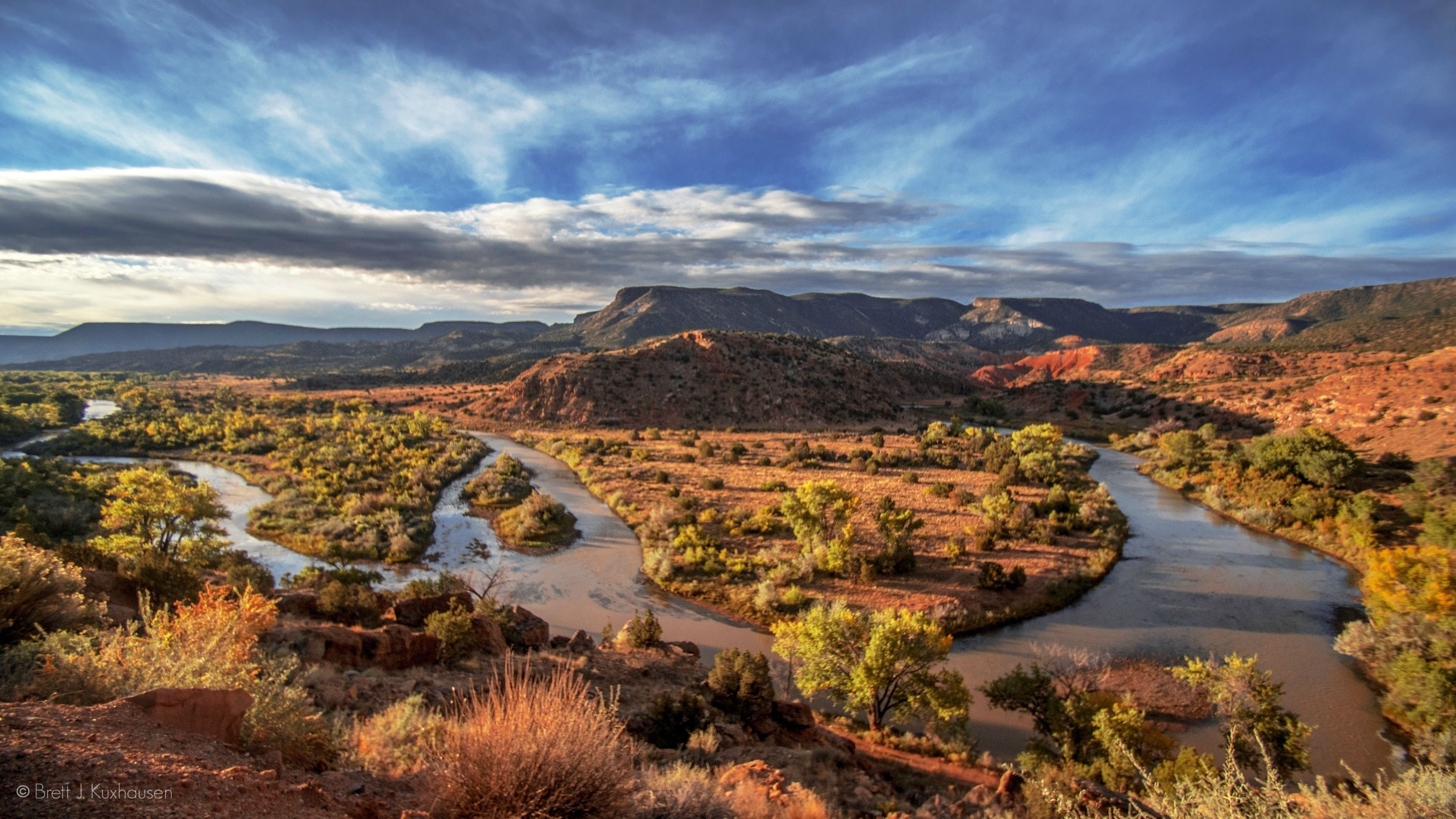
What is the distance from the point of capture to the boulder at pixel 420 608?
44.7 feet

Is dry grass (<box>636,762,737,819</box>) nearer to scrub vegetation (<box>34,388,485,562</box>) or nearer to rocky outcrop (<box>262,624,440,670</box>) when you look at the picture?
rocky outcrop (<box>262,624,440,670</box>)

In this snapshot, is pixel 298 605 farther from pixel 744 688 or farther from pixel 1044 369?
pixel 1044 369

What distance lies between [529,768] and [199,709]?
3352 millimetres

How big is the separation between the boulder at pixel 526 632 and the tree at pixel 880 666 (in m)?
6.11

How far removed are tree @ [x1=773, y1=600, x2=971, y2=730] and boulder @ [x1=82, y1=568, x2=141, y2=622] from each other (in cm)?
1301

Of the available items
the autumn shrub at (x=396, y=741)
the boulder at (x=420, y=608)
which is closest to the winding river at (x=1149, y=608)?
the boulder at (x=420, y=608)

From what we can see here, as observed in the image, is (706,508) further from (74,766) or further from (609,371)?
(609,371)

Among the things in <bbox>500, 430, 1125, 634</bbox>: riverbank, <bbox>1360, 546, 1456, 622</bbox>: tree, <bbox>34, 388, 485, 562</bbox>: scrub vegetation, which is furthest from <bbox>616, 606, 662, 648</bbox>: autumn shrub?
<bbox>1360, 546, 1456, 622</bbox>: tree

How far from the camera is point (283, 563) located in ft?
73.4

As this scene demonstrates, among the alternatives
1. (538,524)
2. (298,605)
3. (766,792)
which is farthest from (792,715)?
(538,524)

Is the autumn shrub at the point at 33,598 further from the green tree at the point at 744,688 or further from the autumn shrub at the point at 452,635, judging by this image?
the green tree at the point at 744,688

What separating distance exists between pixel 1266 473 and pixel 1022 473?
12849 mm

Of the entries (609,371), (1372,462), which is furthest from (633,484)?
(1372,462)

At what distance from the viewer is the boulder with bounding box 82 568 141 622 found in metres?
10.1
